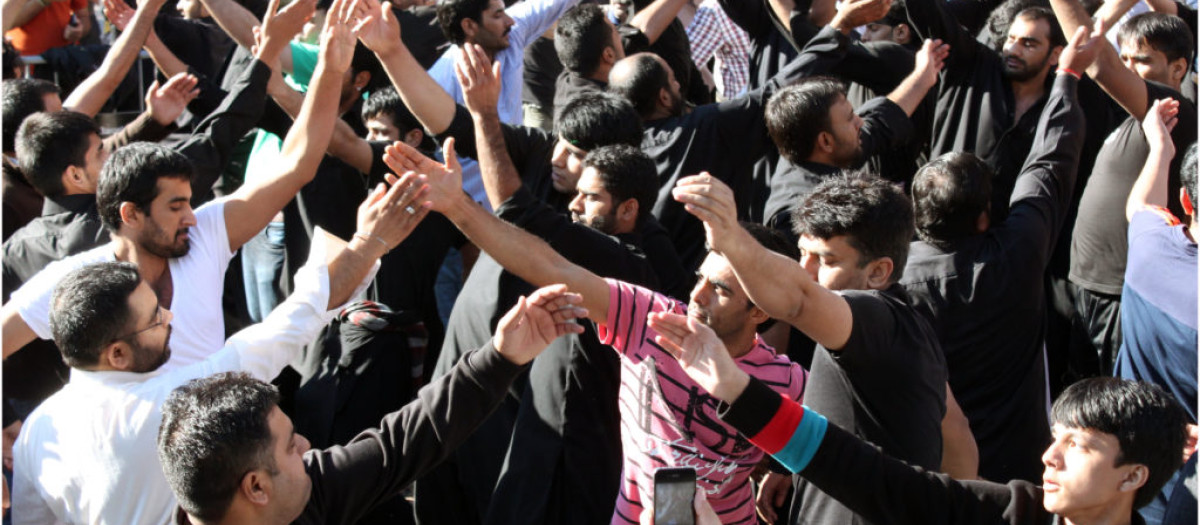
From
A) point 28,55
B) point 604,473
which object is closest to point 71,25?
point 28,55

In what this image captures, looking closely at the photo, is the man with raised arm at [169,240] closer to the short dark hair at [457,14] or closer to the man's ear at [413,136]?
the man's ear at [413,136]

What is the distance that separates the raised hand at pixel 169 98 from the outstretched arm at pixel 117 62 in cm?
49

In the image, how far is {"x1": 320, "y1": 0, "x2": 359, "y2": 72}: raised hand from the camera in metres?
3.98

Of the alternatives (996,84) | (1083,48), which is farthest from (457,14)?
(1083,48)

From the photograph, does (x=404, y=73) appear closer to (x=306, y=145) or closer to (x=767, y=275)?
(x=306, y=145)

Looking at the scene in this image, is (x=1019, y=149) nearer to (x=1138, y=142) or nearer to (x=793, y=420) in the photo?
(x=1138, y=142)

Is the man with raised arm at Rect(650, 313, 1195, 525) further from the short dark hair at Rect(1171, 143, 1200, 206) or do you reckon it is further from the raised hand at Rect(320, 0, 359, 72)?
the raised hand at Rect(320, 0, 359, 72)

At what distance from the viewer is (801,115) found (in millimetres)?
4309

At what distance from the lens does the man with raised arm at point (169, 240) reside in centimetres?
348

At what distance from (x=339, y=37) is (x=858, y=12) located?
218cm

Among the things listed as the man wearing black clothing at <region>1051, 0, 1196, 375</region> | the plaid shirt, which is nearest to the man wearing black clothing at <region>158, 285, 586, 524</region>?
the man wearing black clothing at <region>1051, 0, 1196, 375</region>

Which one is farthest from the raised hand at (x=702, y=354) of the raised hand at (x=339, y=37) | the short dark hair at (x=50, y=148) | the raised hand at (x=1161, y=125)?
the short dark hair at (x=50, y=148)

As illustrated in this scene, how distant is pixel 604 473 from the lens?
3.66 metres

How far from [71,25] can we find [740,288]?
629 cm
